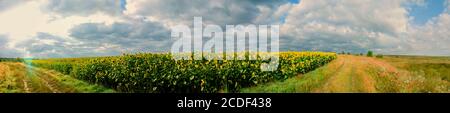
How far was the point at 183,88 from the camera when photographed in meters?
13.5

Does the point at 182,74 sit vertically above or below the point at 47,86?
above

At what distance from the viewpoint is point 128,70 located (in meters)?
15.8

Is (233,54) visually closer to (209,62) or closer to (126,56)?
(209,62)

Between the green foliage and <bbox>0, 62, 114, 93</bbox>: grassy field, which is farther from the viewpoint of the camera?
<bbox>0, 62, 114, 93</bbox>: grassy field

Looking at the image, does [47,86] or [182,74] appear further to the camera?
[47,86]

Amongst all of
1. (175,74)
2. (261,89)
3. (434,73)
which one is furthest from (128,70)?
(434,73)

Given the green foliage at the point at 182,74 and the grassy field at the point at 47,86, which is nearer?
the green foliage at the point at 182,74

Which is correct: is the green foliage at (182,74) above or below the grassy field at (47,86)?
above

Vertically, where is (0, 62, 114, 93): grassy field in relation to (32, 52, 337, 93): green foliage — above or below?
below
